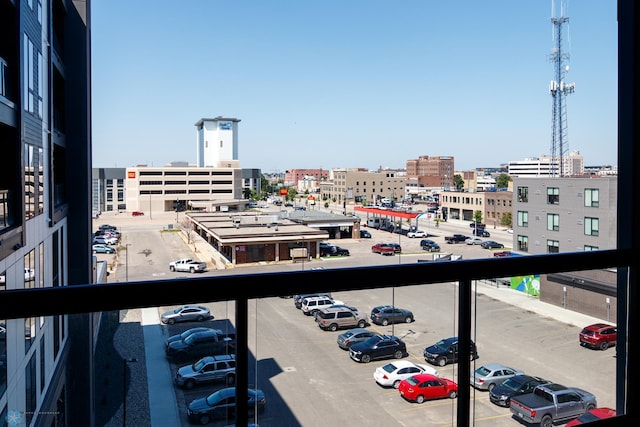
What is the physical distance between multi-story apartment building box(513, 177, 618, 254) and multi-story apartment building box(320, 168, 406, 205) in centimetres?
396

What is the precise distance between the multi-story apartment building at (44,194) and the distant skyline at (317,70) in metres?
0.22

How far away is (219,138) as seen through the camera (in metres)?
7.92

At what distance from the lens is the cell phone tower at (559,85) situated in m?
6.49

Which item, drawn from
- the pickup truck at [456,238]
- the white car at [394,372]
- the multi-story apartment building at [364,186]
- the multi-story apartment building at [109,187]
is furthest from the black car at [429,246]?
the white car at [394,372]

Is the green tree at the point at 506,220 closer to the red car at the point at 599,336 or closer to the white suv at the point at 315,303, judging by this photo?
the red car at the point at 599,336

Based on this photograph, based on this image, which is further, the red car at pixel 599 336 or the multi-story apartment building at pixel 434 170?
the multi-story apartment building at pixel 434 170

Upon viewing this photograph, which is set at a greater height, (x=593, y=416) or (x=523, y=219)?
(x=593, y=416)

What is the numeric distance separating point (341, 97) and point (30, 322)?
10046 millimetres

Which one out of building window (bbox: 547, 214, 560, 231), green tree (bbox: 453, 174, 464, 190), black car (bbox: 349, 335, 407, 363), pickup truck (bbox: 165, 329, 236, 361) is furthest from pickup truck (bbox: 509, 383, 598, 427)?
green tree (bbox: 453, 174, 464, 190)

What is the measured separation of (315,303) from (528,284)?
1.47 ft

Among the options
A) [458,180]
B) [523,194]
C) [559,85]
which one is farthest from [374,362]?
[458,180]

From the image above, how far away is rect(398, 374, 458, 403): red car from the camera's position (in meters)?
0.79

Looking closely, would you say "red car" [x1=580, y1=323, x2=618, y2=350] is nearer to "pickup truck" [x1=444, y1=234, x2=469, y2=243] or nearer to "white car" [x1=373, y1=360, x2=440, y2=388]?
"white car" [x1=373, y1=360, x2=440, y2=388]

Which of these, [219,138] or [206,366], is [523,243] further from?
[206,366]
